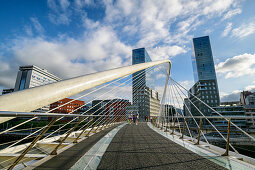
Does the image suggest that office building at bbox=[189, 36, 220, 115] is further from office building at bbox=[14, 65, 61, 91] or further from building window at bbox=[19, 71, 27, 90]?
building window at bbox=[19, 71, 27, 90]

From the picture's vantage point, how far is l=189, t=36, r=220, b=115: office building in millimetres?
52938

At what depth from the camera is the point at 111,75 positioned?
315 cm

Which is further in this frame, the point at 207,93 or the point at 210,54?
the point at 210,54

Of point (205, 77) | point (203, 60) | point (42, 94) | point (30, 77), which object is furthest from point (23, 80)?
point (203, 60)

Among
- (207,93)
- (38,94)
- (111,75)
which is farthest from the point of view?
(207,93)

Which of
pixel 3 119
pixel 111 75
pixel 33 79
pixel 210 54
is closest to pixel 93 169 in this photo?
pixel 3 119

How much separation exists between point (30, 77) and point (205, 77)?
82349 mm

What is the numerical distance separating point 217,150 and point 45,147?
4.10m

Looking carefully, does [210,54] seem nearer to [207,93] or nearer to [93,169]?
[207,93]

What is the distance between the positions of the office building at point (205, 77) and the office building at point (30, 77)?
229 feet

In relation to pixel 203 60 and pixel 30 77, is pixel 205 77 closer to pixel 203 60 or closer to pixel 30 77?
pixel 203 60

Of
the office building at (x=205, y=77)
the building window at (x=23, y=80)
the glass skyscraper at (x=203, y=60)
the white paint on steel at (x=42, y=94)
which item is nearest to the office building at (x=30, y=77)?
the building window at (x=23, y=80)

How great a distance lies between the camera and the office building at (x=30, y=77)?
62.6 metres

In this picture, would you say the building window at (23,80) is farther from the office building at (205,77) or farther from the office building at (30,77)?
the office building at (205,77)
